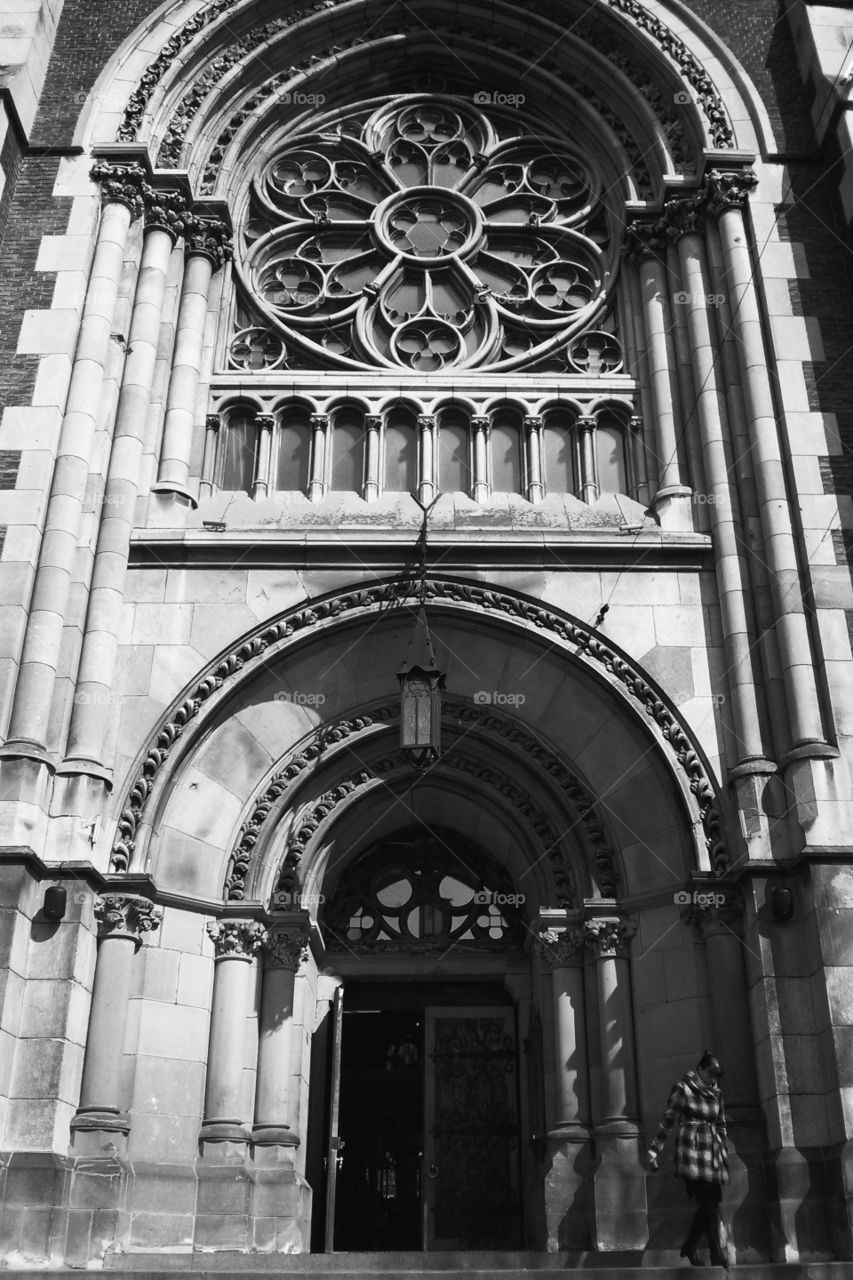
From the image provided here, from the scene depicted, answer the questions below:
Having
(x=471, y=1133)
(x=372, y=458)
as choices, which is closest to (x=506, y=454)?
(x=372, y=458)

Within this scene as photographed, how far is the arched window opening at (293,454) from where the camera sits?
15.3 metres

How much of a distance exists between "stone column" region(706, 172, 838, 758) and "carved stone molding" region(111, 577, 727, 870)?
44.0 inches

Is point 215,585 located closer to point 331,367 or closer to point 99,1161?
point 331,367

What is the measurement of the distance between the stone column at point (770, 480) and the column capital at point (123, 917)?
6.40 meters

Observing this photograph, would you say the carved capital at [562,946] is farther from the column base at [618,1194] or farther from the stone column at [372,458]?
the stone column at [372,458]

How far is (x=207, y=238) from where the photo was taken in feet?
53.0

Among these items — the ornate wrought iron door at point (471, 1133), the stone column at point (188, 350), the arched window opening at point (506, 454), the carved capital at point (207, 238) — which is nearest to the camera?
the ornate wrought iron door at point (471, 1133)

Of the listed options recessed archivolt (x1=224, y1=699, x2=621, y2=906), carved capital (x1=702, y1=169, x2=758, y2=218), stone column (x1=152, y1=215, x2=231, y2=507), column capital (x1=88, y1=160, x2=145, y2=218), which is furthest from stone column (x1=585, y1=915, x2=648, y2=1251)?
column capital (x1=88, y1=160, x2=145, y2=218)

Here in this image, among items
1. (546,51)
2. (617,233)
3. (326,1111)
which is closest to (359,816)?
(326,1111)

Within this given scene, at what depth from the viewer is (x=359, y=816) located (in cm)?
1377

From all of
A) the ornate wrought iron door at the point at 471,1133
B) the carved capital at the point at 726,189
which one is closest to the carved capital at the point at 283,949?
the ornate wrought iron door at the point at 471,1133

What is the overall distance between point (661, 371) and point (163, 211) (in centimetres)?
641

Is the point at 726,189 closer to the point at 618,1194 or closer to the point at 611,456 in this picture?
the point at 611,456

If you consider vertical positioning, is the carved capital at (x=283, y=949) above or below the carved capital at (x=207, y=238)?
below
